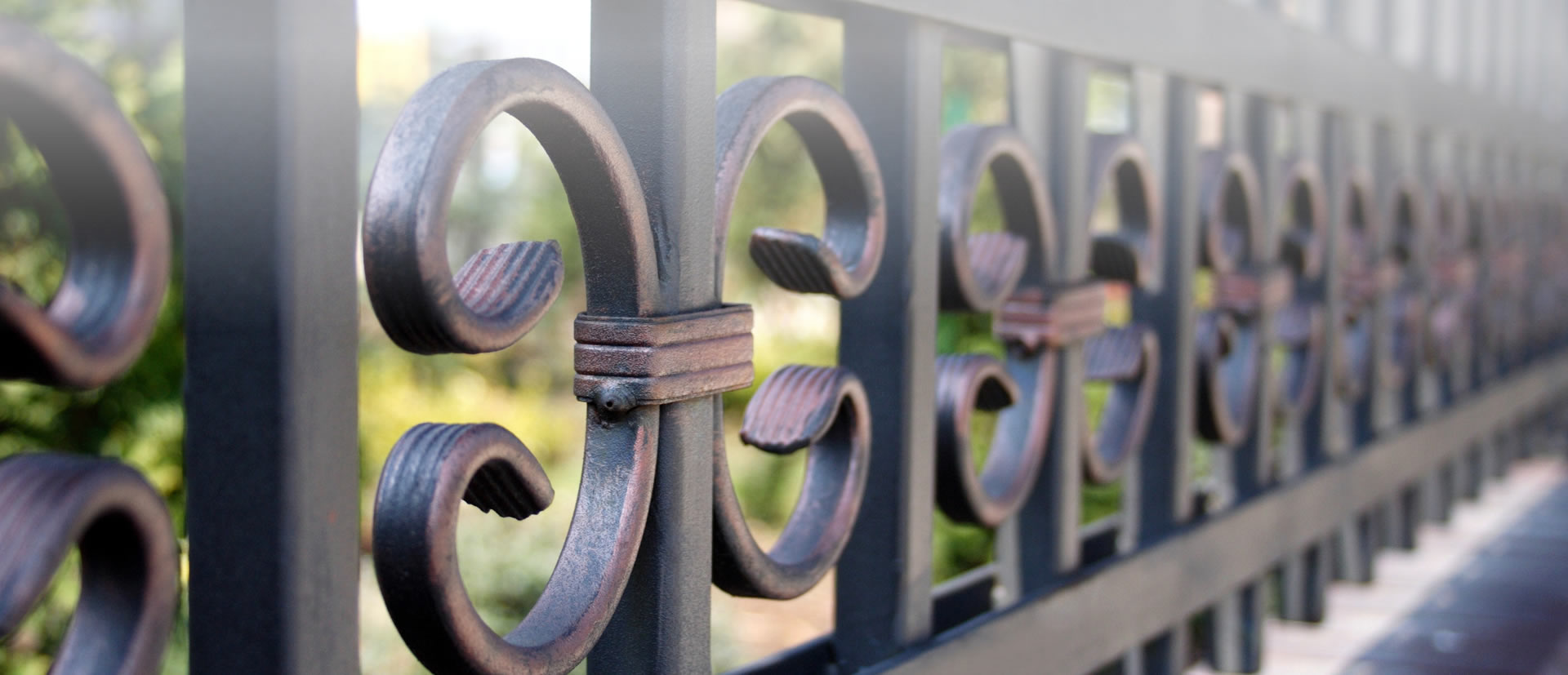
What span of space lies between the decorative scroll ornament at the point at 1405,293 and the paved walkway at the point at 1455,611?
1.11ft

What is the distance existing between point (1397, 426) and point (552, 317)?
3.82 metres

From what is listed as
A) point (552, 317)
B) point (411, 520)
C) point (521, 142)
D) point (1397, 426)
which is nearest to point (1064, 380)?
point (411, 520)

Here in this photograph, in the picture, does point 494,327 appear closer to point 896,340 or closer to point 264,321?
point 264,321

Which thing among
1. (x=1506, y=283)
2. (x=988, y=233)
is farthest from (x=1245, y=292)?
(x=1506, y=283)

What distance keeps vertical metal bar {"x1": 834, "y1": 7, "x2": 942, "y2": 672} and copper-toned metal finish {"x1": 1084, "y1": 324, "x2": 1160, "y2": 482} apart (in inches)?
13.3

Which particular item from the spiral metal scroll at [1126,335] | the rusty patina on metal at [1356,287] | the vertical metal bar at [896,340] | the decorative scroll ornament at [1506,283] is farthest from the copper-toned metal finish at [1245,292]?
the decorative scroll ornament at [1506,283]

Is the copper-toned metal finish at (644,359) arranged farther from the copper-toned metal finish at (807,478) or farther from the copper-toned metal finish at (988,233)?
the copper-toned metal finish at (988,233)

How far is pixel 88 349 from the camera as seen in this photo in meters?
0.46

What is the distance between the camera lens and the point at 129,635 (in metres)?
0.49

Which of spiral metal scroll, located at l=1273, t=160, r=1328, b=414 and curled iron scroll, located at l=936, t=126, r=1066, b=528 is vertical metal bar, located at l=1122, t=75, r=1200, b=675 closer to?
curled iron scroll, located at l=936, t=126, r=1066, b=528

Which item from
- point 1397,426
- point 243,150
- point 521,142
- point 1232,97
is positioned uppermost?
point 521,142

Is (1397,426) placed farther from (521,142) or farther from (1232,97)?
(521,142)

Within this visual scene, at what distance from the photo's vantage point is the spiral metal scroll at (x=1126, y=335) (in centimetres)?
122

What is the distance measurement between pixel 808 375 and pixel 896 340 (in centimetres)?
12
